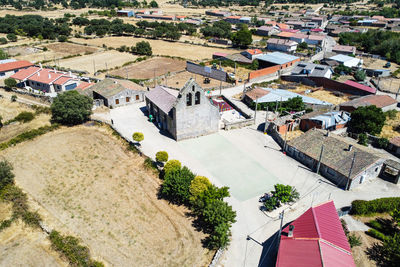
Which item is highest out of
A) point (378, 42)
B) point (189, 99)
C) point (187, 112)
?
point (378, 42)

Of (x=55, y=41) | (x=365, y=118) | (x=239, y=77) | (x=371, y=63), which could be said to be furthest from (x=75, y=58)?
(x=371, y=63)

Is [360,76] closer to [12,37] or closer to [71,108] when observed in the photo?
[71,108]

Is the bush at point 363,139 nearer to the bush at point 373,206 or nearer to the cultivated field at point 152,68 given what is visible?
the bush at point 373,206

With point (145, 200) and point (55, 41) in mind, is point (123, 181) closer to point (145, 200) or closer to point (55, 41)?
point (145, 200)

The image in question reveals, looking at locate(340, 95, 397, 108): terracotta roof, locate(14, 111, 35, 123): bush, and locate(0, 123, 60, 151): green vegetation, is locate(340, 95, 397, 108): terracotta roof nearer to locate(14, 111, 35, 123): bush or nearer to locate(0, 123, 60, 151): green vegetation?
locate(0, 123, 60, 151): green vegetation

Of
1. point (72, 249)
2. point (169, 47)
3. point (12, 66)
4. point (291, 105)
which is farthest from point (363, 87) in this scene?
point (12, 66)
